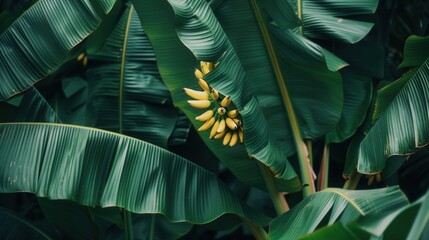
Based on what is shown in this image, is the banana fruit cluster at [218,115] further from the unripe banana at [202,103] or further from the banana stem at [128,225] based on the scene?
the banana stem at [128,225]

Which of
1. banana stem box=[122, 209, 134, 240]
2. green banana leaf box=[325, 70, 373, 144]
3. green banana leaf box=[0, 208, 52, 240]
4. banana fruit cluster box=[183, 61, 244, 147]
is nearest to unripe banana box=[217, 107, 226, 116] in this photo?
banana fruit cluster box=[183, 61, 244, 147]

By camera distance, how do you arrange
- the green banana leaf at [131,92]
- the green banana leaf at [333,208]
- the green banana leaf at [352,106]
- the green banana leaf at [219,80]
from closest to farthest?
the green banana leaf at [333,208], the green banana leaf at [219,80], the green banana leaf at [352,106], the green banana leaf at [131,92]

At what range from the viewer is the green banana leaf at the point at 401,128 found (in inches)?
85.0

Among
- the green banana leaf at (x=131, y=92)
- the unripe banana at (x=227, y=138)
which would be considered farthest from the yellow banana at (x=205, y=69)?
the green banana leaf at (x=131, y=92)

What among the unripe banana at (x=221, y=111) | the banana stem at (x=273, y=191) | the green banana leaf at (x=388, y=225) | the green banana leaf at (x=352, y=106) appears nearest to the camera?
the green banana leaf at (x=388, y=225)

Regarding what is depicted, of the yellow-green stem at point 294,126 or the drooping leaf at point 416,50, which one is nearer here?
the drooping leaf at point 416,50

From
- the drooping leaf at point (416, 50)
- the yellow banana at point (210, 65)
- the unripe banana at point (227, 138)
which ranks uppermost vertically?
the drooping leaf at point (416, 50)

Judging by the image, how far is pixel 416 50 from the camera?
2240mm

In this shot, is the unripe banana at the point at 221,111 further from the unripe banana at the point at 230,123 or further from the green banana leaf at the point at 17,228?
the green banana leaf at the point at 17,228

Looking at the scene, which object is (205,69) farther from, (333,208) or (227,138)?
(333,208)

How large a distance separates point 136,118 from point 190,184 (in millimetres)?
468

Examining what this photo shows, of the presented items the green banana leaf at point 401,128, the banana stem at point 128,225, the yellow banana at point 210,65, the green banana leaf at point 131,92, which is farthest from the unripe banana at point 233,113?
the banana stem at point 128,225

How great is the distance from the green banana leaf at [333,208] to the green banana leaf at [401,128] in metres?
0.18

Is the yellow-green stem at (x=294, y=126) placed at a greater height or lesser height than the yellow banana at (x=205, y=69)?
lesser
